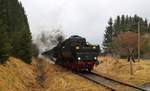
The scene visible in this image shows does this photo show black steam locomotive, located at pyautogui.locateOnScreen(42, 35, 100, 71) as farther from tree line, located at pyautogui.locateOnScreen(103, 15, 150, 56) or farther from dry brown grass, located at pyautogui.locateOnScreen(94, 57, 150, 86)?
tree line, located at pyautogui.locateOnScreen(103, 15, 150, 56)

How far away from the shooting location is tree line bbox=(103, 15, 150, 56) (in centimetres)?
10588

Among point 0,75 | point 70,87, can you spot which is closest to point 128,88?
point 70,87

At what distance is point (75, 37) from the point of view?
45094mm

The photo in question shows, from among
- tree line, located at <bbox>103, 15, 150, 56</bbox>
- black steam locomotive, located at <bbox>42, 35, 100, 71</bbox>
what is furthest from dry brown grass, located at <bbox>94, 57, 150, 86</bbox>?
tree line, located at <bbox>103, 15, 150, 56</bbox>

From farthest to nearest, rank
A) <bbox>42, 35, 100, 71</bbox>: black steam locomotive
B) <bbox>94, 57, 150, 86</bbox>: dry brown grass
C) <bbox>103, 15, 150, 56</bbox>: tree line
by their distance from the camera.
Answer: <bbox>103, 15, 150, 56</bbox>: tree line < <bbox>42, 35, 100, 71</bbox>: black steam locomotive < <bbox>94, 57, 150, 86</bbox>: dry brown grass

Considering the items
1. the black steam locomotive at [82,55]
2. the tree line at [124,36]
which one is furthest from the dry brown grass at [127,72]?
the tree line at [124,36]

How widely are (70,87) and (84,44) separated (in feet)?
52.8

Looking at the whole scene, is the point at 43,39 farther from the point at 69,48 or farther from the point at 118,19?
the point at 69,48

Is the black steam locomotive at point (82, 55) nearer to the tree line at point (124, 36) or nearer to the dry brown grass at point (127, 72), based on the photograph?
the dry brown grass at point (127, 72)

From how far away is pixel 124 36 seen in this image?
4513 inches

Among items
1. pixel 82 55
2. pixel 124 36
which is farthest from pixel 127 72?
pixel 124 36

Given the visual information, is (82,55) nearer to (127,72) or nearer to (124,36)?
(127,72)

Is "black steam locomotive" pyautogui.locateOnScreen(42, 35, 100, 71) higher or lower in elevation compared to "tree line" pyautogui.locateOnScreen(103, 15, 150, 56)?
lower

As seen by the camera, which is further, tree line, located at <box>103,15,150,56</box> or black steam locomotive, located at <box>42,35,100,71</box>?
tree line, located at <box>103,15,150,56</box>
